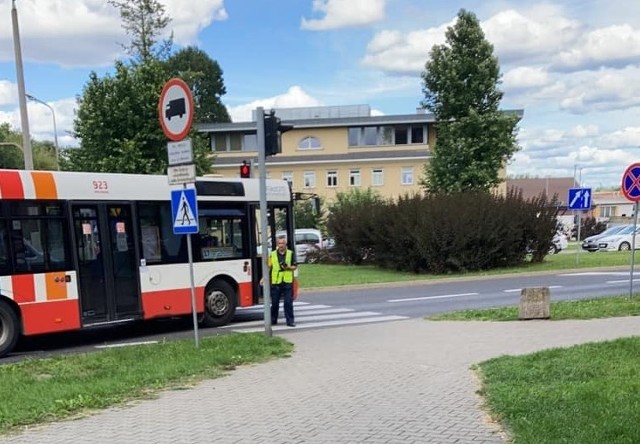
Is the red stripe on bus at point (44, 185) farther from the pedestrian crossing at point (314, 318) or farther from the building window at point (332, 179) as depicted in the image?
the building window at point (332, 179)

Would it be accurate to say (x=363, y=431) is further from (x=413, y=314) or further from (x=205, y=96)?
(x=205, y=96)

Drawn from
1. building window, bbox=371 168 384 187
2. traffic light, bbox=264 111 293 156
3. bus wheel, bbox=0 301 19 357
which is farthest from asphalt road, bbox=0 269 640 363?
building window, bbox=371 168 384 187

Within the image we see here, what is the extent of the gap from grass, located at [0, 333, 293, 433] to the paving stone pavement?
11.9 inches

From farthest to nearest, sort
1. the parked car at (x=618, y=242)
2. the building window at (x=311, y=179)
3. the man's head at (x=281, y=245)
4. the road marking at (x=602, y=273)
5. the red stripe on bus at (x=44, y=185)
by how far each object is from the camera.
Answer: the building window at (x=311, y=179) → the parked car at (x=618, y=242) → the road marking at (x=602, y=273) → the man's head at (x=281, y=245) → the red stripe on bus at (x=44, y=185)

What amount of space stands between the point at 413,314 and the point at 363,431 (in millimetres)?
9366

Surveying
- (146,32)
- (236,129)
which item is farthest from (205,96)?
(146,32)

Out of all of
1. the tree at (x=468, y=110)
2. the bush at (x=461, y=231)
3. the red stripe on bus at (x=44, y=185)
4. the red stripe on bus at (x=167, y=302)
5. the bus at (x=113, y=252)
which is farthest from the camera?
the tree at (x=468, y=110)

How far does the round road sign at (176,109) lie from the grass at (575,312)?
694 cm

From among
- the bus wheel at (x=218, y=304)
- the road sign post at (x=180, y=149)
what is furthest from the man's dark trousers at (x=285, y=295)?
the road sign post at (x=180, y=149)

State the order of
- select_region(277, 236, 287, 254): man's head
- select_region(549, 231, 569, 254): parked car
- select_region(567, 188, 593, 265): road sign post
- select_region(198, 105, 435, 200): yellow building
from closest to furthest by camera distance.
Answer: select_region(277, 236, 287, 254): man's head, select_region(567, 188, 593, 265): road sign post, select_region(549, 231, 569, 254): parked car, select_region(198, 105, 435, 200): yellow building

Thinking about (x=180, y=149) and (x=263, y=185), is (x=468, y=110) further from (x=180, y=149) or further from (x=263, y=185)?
(x=180, y=149)

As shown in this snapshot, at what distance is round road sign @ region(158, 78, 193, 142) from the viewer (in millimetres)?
8562

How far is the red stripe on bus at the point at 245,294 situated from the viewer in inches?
524

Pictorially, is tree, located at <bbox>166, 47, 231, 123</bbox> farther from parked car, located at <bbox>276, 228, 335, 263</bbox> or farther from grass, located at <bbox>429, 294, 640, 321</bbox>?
grass, located at <bbox>429, 294, 640, 321</bbox>
